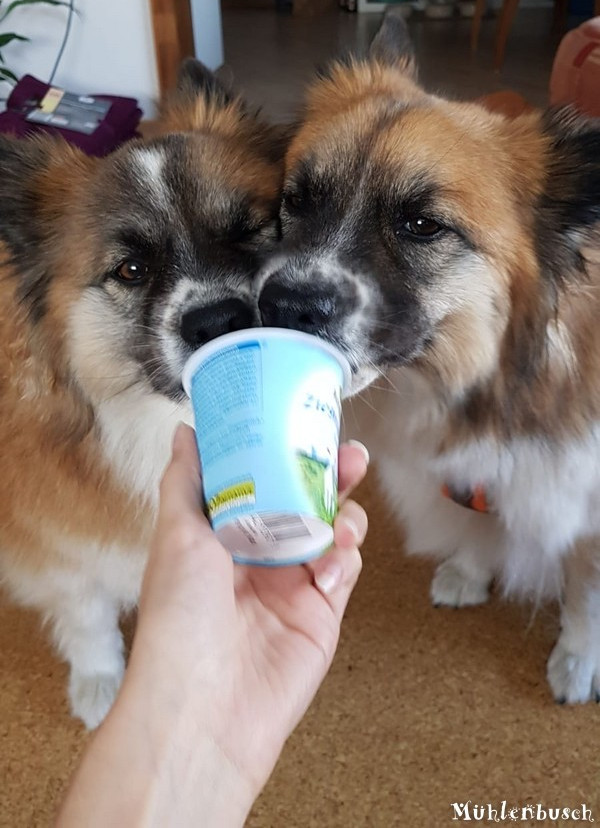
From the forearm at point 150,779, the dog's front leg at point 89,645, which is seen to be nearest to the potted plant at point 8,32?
the dog's front leg at point 89,645

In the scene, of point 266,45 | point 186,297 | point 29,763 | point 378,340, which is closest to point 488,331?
point 378,340

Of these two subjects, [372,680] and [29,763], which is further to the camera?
[372,680]

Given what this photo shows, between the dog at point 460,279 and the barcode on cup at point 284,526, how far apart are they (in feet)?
1.04

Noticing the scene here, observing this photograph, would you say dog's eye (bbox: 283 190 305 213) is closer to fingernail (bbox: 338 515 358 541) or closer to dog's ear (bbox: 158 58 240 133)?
dog's ear (bbox: 158 58 240 133)

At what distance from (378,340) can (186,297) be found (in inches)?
11.2

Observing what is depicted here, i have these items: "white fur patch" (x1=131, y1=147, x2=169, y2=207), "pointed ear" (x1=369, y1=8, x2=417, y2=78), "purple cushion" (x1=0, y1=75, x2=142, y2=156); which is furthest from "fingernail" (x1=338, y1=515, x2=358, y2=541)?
"purple cushion" (x1=0, y1=75, x2=142, y2=156)

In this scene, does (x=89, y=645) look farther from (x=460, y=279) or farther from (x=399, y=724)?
(x=460, y=279)

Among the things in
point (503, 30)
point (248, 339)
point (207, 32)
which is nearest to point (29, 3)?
point (207, 32)

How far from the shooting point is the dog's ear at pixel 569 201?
3.41 ft

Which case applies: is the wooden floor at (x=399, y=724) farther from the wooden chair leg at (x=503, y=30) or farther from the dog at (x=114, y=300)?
Answer: the wooden chair leg at (x=503, y=30)

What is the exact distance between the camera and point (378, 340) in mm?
1011

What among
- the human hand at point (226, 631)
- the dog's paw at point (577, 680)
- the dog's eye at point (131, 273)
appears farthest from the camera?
the dog's paw at point (577, 680)

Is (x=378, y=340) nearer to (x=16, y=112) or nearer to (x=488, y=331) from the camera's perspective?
(x=488, y=331)

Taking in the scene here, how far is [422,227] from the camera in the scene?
104cm
